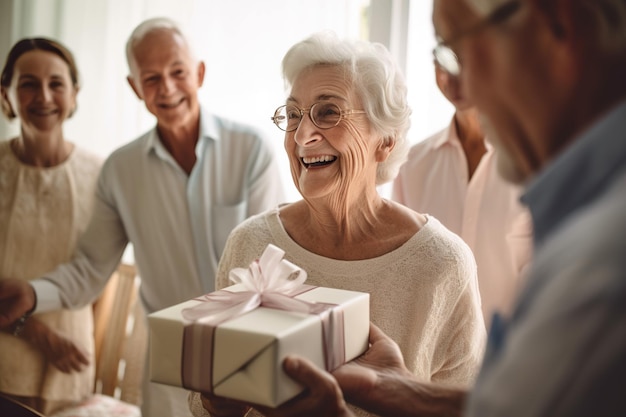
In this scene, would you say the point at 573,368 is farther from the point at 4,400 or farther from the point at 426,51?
the point at 426,51

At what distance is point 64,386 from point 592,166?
2.41 meters

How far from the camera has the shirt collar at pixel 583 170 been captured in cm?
53

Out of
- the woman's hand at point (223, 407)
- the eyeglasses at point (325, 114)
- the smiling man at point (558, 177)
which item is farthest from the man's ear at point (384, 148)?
the smiling man at point (558, 177)

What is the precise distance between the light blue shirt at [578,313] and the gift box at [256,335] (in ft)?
1.57

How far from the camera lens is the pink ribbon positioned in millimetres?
1024

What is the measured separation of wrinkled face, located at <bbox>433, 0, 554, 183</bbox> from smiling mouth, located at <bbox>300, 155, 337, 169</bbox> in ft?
2.58

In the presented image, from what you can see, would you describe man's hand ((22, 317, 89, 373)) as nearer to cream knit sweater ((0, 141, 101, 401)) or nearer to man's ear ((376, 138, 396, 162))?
cream knit sweater ((0, 141, 101, 401))

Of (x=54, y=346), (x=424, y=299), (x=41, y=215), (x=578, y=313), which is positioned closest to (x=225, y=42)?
(x=41, y=215)

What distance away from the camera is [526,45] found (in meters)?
0.61

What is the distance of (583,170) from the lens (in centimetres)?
55

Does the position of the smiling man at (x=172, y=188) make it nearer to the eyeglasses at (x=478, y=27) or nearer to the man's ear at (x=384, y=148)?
the man's ear at (x=384, y=148)

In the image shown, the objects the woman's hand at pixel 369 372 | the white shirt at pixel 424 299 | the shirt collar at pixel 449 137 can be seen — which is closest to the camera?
the woman's hand at pixel 369 372

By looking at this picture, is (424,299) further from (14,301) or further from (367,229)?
(14,301)

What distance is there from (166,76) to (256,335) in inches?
58.5
